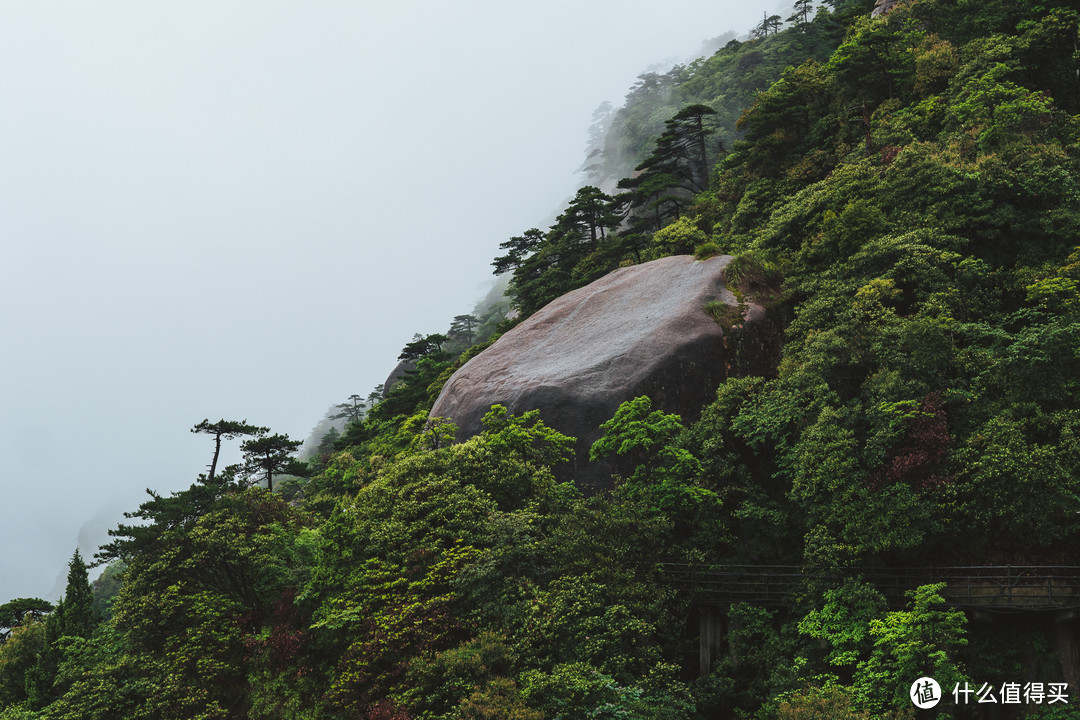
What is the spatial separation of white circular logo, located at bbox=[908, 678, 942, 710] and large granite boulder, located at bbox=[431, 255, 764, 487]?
1075 centimetres

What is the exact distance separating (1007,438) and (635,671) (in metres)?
9.71

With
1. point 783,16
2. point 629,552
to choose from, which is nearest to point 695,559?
point 629,552

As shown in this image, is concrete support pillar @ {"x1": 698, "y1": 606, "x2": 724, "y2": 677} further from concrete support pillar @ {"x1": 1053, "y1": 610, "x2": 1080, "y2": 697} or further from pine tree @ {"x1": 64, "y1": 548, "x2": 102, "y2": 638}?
pine tree @ {"x1": 64, "y1": 548, "x2": 102, "y2": 638}

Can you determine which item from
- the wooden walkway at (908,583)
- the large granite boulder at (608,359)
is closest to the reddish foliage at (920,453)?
the wooden walkway at (908,583)

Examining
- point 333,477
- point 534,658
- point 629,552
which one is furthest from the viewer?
point 333,477

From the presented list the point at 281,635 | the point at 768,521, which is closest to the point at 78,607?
the point at 281,635

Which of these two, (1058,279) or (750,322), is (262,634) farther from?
(1058,279)

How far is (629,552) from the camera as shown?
16719 millimetres

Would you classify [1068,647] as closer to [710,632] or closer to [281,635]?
[710,632]

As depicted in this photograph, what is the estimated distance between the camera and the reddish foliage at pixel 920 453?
15.5 m

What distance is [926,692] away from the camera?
498 inches

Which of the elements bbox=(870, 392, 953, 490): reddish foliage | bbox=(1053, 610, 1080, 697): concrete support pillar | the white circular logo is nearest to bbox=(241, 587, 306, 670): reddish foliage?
the white circular logo

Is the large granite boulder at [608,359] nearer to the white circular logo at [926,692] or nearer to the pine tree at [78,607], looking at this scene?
the white circular logo at [926,692]

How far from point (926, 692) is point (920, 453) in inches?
207
